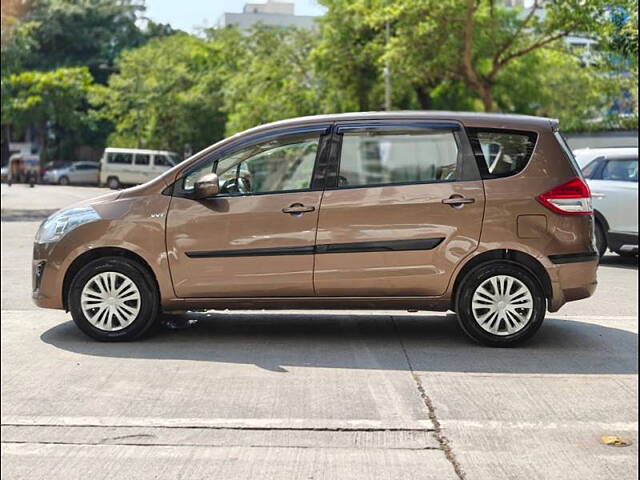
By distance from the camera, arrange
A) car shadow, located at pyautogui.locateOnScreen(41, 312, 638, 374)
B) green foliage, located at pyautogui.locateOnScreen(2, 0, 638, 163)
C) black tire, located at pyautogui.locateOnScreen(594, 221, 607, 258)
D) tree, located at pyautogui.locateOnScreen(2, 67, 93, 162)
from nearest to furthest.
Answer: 1. car shadow, located at pyautogui.locateOnScreen(41, 312, 638, 374)
2. black tire, located at pyautogui.locateOnScreen(594, 221, 607, 258)
3. green foliage, located at pyautogui.locateOnScreen(2, 0, 638, 163)
4. tree, located at pyautogui.locateOnScreen(2, 67, 93, 162)

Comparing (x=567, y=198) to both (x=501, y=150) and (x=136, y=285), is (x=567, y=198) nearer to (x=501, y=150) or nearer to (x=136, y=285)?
(x=501, y=150)

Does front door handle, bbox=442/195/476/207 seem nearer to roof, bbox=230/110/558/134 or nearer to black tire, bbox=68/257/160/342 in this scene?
roof, bbox=230/110/558/134

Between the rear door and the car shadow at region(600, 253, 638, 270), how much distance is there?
6873 mm

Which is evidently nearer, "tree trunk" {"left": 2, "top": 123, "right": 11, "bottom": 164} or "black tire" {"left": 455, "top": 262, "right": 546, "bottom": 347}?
"black tire" {"left": 455, "top": 262, "right": 546, "bottom": 347}

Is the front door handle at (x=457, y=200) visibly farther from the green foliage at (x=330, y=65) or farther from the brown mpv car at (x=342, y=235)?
the green foliage at (x=330, y=65)

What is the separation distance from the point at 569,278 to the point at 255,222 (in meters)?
2.35

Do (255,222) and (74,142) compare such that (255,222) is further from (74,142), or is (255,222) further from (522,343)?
(74,142)

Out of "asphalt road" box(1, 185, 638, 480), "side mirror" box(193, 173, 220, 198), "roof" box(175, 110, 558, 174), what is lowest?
"asphalt road" box(1, 185, 638, 480)

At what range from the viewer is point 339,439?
16.8 feet

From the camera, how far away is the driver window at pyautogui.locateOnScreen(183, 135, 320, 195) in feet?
24.5

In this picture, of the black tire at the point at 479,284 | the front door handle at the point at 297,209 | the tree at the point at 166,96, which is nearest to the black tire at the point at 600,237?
the black tire at the point at 479,284

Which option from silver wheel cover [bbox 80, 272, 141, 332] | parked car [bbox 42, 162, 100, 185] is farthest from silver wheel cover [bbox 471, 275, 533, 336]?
parked car [bbox 42, 162, 100, 185]

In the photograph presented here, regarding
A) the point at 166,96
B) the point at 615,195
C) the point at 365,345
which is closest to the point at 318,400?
the point at 365,345

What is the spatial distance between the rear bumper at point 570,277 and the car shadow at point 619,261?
250 inches
